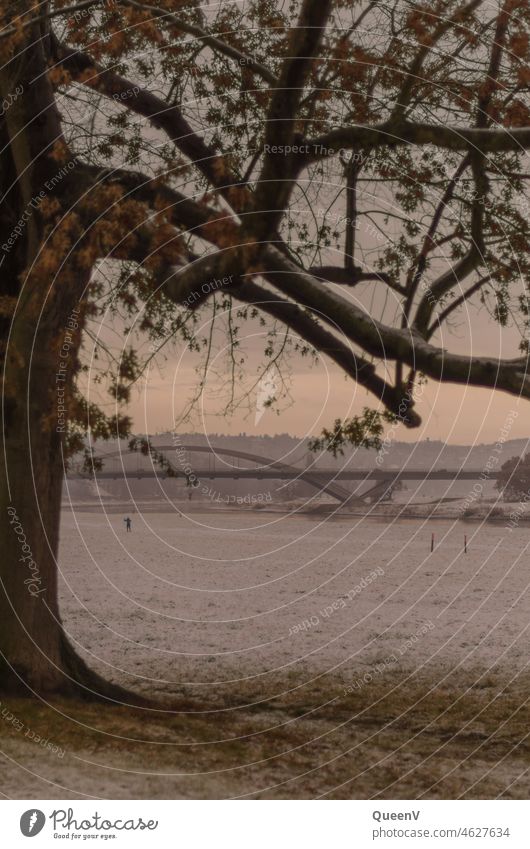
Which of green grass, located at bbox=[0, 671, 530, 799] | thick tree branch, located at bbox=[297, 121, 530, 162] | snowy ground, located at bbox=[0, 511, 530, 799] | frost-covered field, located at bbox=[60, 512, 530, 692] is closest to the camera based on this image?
green grass, located at bbox=[0, 671, 530, 799]

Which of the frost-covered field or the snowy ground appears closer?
the snowy ground

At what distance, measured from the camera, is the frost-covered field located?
13.8 meters

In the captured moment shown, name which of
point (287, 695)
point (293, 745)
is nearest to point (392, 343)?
point (293, 745)

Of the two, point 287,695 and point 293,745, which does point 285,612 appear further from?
point 293,745

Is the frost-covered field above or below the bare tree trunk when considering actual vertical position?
below

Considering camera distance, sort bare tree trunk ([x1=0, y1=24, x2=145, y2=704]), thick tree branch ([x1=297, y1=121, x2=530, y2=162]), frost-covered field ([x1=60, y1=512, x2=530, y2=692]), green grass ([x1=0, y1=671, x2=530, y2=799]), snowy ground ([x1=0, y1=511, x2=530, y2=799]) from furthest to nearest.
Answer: frost-covered field ([x1=60, y1=512, x2=530, y2=692]) < bare tree trunk ([x1=0, y1=24, x2=145, y2=704]) < thick tree branch ([x1=297, y1=121, x2=530, y2=162]) < snowy ground ([x1=0, y1=511, x2=530, y2=799]) < green grass ([x1=0, y1=671, x2=530, y2=799])

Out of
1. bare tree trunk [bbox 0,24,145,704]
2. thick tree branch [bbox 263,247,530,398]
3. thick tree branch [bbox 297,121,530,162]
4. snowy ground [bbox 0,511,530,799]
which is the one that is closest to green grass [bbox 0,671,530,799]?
snowy ground [bbox 0,511,530,799]

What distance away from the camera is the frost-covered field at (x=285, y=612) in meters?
13.8

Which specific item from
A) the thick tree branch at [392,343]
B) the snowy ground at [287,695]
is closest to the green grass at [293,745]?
the snowy ground at [287,695]

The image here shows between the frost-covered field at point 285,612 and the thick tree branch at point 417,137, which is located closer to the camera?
the thick tree branch at point 417,137

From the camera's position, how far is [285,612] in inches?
786

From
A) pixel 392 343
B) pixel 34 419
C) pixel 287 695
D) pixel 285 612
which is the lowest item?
pixel 285 612

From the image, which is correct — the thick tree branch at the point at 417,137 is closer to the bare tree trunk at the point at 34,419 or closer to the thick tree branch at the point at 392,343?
the thick tree branch at the point at 392,343

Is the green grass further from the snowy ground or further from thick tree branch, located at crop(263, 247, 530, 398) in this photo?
thick tree branch, located at crop(263, 247, 530, 398)
